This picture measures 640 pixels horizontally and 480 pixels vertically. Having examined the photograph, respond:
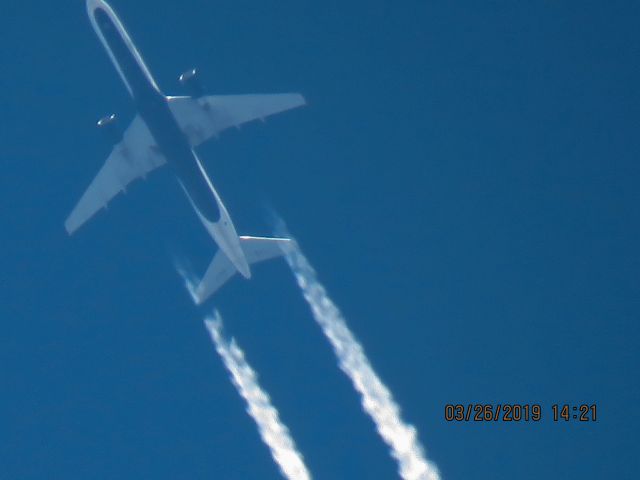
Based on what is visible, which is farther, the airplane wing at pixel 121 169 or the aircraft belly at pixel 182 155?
the airplane wing at pixel 121 169

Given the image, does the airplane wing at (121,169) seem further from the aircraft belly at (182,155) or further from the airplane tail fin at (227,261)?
the airplane tail fin at (227,261)

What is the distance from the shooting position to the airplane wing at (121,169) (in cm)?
7425

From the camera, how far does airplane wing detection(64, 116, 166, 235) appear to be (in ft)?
244

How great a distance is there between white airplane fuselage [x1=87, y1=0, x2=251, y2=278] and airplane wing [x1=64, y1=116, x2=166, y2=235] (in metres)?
2.40

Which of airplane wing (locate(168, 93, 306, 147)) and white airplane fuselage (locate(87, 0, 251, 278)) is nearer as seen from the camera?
white airplane fuselage (locate(87, 0, 251, 278))

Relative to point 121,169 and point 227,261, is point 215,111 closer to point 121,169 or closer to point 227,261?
point 121,169

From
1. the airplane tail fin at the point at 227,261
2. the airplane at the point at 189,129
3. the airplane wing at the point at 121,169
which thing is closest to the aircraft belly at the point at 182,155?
the airplane at the point at 189,129

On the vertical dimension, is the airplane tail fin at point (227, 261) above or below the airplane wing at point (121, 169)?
below

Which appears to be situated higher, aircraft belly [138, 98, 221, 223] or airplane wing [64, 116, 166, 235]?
airplane wing [64, 116, 166, 235]

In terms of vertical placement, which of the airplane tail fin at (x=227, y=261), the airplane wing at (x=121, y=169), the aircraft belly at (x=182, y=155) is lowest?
the airplane tail fin at (x=227, y=261)

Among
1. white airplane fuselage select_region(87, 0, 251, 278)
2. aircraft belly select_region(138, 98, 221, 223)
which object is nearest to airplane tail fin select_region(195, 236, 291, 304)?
white airplane fuselage select_region(87, 0, 251, 278)

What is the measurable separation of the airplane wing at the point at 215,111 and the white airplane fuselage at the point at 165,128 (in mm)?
930

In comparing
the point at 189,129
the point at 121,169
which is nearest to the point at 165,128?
the point at 189,129

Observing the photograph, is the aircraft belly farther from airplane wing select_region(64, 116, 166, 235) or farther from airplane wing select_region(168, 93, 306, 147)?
airplane wing select_region(64, 116, 166, 235)
